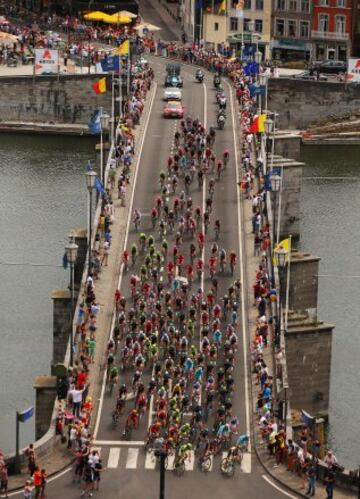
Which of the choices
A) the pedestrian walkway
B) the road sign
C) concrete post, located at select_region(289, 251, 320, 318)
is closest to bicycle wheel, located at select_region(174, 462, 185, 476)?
the pedestrian walkway

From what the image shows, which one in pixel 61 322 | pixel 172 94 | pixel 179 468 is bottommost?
pixel 179 468

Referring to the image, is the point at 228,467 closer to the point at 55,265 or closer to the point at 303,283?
the point at 303,283

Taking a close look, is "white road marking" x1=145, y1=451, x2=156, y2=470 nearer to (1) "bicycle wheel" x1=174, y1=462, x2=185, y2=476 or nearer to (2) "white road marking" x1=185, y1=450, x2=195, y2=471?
(1) "bicycle wheel" x1=174, y1=462, x2=185, y2=476

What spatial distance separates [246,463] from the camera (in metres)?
103

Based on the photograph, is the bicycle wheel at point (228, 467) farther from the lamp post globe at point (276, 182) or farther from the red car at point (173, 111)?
the red car at point (173, 111)

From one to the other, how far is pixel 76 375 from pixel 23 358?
20.4 m

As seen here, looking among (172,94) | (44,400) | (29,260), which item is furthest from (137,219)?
(172,94)

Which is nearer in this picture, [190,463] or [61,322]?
[190,463]

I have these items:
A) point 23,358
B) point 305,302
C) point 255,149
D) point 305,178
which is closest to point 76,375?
point 23,358

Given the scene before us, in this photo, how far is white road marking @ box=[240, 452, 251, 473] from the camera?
102000 mm

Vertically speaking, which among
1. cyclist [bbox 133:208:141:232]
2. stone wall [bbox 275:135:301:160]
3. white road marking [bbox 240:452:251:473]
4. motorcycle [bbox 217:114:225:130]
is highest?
motorcycle [bbox 217:114:225:130]

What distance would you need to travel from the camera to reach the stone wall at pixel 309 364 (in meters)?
124

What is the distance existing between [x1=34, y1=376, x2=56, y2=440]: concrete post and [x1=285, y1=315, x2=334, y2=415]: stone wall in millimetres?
18724

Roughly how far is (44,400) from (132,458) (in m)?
10.4
